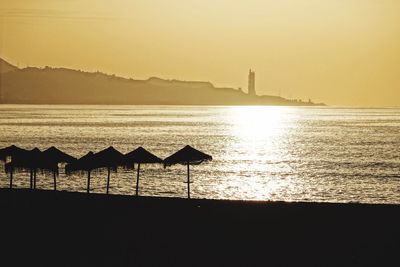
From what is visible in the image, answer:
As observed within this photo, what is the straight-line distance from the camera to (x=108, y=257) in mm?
18125

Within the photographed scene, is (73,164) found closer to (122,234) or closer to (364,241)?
(122,234)

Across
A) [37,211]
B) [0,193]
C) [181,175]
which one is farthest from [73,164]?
[181,175]

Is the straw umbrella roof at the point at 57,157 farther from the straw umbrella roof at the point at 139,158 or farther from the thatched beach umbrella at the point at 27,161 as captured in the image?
the straw umbrella roof at the point at 139,158

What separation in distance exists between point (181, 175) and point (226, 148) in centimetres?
4279

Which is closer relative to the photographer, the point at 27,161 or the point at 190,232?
the point at 190,232

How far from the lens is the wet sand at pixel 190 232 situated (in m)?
17.9

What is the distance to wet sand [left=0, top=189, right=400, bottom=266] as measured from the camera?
58.9ft

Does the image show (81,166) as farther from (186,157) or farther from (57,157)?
(186,157)

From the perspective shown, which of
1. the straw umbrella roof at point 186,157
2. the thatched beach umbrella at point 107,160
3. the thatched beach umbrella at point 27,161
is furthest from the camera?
the thatched beach umbrella at point 27,161

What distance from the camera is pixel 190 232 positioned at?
21016mm

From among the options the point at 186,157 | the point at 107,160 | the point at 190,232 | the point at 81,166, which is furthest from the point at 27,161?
the point at 190,232

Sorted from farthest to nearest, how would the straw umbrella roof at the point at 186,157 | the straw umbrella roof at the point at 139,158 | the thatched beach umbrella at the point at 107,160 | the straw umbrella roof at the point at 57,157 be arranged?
the straw umbrella roof at the point at 57,157, the straw umbrella roof at the point at 186,157, the straw umbrella roof at the point at 139,158, the thatched beach umbrella at the point at 107,160

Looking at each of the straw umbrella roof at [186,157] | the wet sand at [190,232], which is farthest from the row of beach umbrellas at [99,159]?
the wet sand at [190,232]

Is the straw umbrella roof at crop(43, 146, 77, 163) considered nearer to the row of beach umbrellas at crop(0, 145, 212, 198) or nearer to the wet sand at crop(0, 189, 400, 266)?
the row of beach umbrellas at crop(0, 145, 212, 198)
